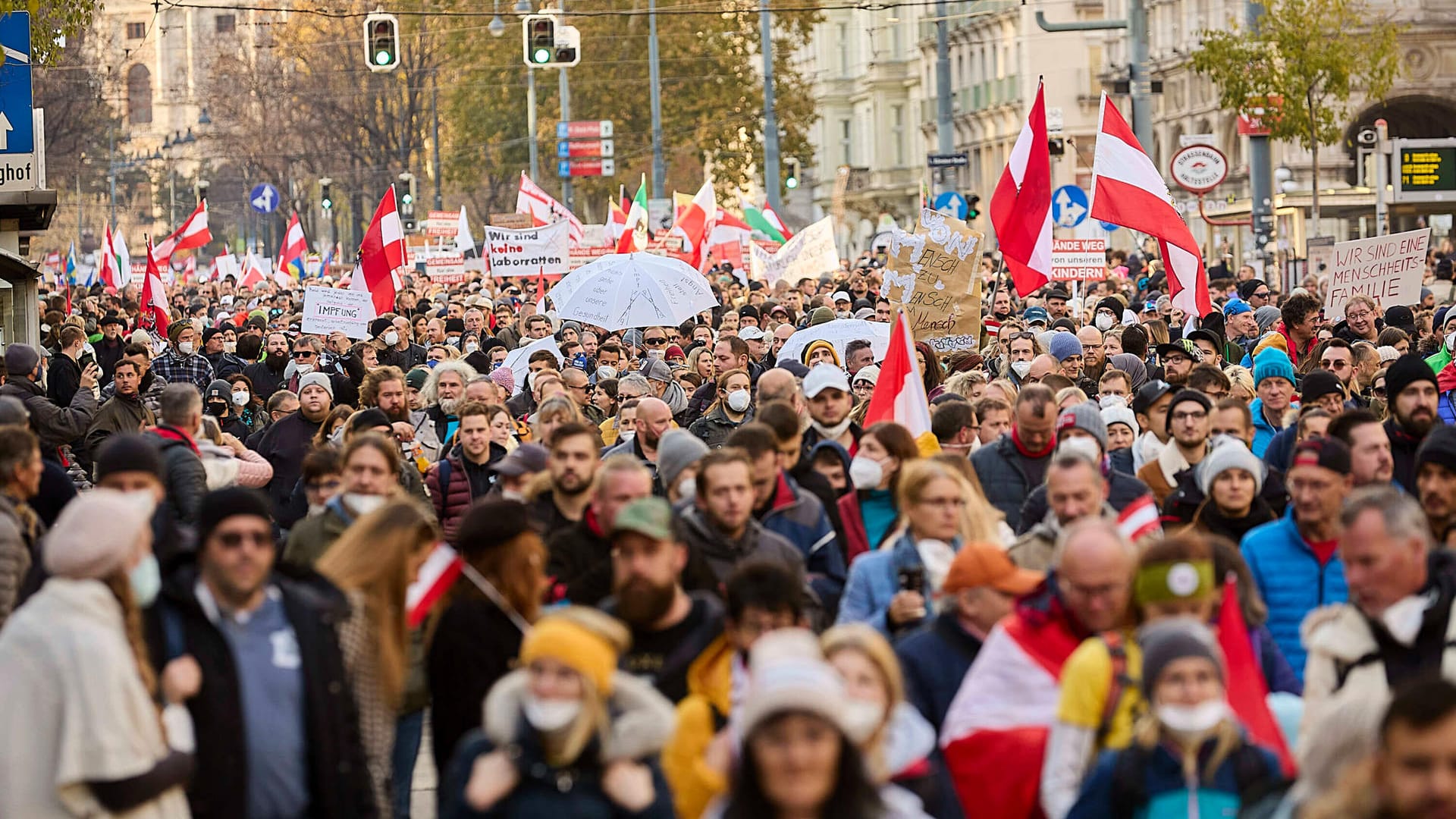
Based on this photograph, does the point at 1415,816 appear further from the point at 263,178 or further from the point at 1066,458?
the point at 263,178

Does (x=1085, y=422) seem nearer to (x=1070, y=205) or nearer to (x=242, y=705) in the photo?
(x=242, y=705)

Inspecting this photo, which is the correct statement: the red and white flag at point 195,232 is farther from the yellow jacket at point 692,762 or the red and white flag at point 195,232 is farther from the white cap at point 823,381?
the yellow jacket at point 692,762

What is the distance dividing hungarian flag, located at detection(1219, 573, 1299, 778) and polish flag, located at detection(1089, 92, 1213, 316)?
1177 cm

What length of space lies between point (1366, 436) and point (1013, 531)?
178 centimetres

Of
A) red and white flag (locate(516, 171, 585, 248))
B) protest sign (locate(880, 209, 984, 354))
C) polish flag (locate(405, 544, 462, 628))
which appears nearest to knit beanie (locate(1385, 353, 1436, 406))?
polish flag (locate(405, 544, 462, 628))

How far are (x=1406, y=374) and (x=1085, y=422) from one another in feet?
4.30

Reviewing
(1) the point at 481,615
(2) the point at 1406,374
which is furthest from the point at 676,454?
(2) the point at 1406,374

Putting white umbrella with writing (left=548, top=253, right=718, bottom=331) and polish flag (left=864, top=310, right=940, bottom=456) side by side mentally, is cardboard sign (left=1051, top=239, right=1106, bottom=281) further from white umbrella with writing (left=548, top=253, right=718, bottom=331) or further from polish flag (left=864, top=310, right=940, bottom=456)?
polish flag (left=864, top=310, right=940, bottom=456)

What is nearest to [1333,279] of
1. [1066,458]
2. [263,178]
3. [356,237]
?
[1066,458]

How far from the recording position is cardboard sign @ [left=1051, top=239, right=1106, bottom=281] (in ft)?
75.9

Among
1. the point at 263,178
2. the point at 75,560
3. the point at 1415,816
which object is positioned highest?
the point at 263,178

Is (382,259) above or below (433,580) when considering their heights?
above

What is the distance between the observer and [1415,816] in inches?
171

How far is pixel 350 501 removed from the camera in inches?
319
